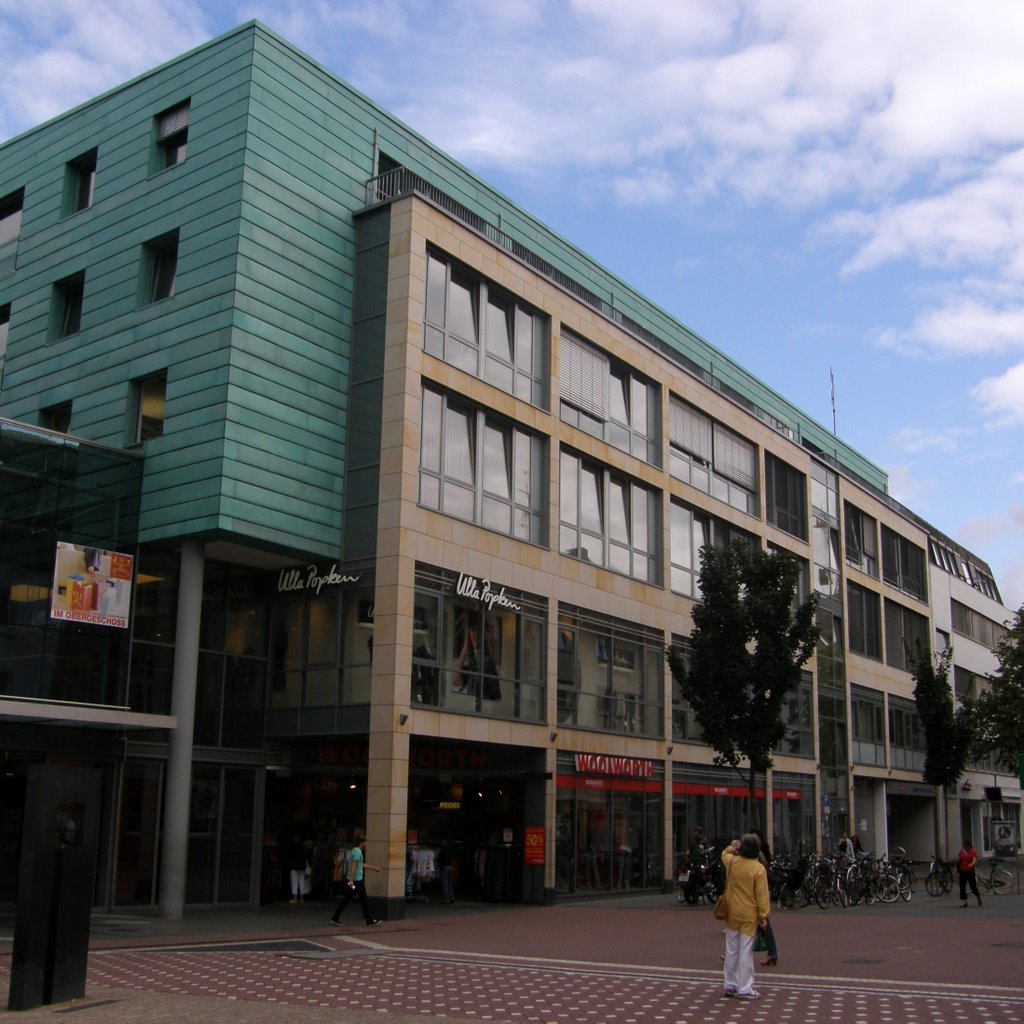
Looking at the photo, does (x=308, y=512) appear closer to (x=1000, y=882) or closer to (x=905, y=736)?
(x=1000, y=882)

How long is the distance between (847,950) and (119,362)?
18.7 metres

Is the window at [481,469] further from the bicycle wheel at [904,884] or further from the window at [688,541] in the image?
the bicycle wheel at [904,884]

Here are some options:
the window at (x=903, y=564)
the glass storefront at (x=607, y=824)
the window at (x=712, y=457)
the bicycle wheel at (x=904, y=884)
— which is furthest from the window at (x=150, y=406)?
the window at (x=903, y=564)

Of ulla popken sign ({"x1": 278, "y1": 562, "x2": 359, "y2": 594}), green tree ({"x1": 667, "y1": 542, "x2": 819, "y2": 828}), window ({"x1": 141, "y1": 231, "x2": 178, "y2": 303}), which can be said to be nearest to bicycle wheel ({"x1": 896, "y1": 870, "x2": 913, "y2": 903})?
green tree ({"x1": 667, "y1": 542, "x2": 819, "y2": 828})

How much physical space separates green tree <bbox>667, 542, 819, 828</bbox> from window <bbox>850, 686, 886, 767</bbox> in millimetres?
18846

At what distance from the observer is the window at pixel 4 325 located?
30.5 metres

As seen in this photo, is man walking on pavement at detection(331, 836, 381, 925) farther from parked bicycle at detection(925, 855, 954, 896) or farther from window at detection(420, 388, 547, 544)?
parked bicycle at detection(925, 855, 954, 896)

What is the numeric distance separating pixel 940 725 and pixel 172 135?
36.1 m

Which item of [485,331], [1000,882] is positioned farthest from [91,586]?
[1000,882]

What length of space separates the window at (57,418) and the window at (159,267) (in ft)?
11.9

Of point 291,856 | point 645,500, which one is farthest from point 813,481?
point 291,856

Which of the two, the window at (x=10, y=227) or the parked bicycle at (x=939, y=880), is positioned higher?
the window at (x=10, y=227)

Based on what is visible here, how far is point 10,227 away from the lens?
3148 cm

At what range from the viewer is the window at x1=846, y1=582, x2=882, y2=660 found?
48000mm
